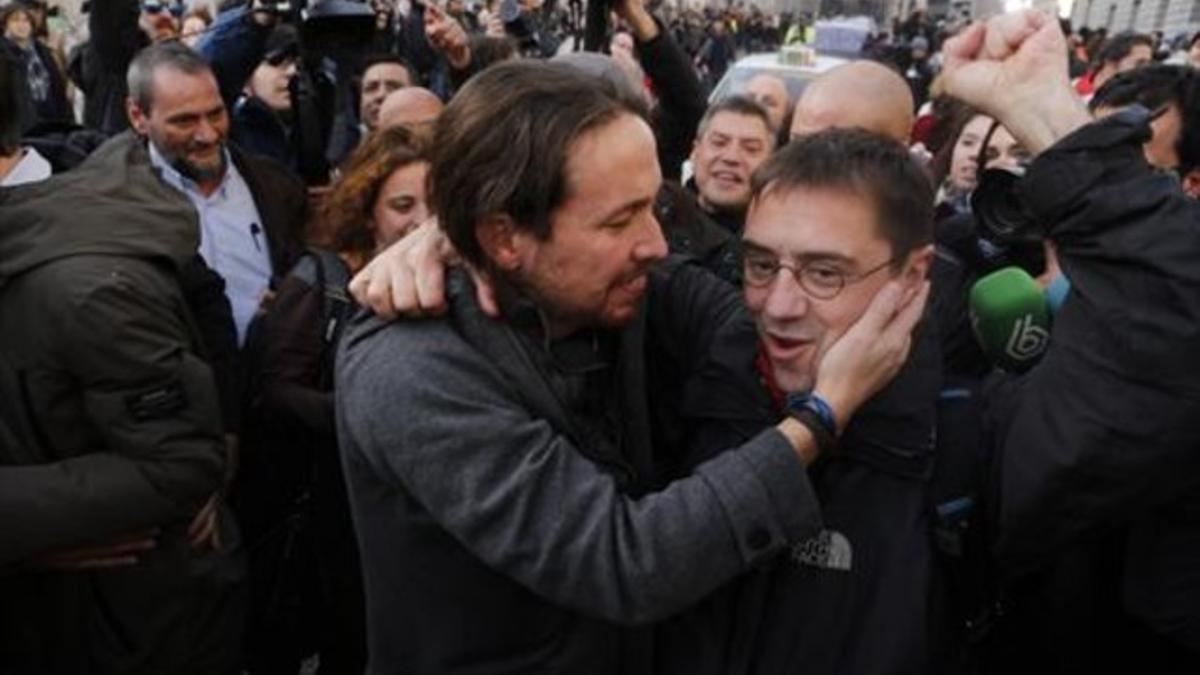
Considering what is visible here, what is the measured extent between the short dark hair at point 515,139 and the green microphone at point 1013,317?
605 mm

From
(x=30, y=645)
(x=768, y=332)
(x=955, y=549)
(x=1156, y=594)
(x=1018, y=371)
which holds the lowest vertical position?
(x=30, y=645)

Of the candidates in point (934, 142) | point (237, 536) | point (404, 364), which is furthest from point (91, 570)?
point (934, 142)

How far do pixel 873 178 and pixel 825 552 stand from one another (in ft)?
1.76

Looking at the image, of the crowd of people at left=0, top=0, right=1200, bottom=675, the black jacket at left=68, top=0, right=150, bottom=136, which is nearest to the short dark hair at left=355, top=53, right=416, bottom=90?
the black jacket at left=68, top=0, right=150, bottom=136

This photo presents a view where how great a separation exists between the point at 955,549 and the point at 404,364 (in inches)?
30.9

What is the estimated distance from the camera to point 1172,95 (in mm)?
2539

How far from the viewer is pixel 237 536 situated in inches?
89.1

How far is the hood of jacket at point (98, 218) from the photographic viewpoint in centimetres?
180

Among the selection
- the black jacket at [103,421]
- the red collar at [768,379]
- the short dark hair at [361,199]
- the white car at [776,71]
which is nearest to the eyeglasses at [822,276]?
the red collar at [768,379]

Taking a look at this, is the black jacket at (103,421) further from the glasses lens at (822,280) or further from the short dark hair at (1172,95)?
the short dark hair at (1172,95)

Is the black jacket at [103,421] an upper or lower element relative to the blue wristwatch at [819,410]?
lower

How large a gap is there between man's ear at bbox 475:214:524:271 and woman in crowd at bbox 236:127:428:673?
133 centimetres

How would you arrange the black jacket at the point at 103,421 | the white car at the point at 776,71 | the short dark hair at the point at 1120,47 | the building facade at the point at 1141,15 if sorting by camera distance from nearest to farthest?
the black jacket at the point at 103,421 < the white car at the point at 776,71 < the short dark hair at the point at 1120,47 < the building facade at the point at 1141,15

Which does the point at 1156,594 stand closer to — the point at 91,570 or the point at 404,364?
the point at 404,364
